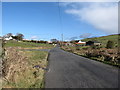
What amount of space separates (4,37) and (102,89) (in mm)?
5258

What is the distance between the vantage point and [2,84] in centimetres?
590

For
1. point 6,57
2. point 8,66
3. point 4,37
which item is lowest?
point 8,66

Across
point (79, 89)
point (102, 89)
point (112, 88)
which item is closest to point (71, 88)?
point (79, 89)

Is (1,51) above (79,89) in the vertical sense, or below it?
above

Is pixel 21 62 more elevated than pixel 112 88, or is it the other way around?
pixel 21 62

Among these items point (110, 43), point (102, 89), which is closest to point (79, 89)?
point (102, 89)

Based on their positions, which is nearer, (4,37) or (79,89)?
(79,89)

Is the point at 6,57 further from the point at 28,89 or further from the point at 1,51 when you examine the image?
Result: the point at 28,89

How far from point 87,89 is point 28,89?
2.24 m

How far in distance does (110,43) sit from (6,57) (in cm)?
3712

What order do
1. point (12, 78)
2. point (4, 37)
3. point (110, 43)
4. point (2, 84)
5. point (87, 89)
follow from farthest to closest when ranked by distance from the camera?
1. point (110, 43)
2. point (4, 37)
3. point (12, 78)
4. point (2, 84)
5. point (87, 89)

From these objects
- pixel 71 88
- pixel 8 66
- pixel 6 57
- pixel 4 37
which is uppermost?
pixel 4 37

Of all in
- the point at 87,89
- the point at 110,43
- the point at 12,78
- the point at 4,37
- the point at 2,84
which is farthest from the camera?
the point at 110,43

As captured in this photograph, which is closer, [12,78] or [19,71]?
[12,78]
